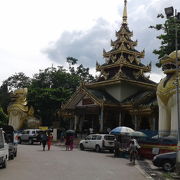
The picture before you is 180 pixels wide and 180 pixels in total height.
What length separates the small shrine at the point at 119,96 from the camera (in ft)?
106

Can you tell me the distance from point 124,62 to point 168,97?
1546cm

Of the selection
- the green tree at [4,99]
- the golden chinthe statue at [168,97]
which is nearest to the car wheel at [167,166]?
the golden chinthe statue at [168,97]

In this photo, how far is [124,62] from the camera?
1442 inches

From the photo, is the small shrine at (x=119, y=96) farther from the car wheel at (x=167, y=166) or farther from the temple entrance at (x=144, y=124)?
the car wheel at (x=167, y=166)

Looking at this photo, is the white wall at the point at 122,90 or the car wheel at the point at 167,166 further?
the white wall at the point at 122,90

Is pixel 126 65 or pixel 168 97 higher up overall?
pixel 126 65

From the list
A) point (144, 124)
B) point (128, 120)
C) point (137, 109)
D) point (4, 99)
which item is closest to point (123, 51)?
point (128, 120)

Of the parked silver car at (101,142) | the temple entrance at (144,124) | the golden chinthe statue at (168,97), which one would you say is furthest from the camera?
the temple entrance at (144,124)

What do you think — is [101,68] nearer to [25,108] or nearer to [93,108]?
[93,108]

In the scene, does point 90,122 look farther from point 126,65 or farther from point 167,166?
point 167,166

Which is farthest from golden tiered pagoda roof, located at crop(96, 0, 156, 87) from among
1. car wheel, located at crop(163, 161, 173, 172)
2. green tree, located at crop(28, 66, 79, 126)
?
car wheel, located at crop(163, 161, 173, 172)

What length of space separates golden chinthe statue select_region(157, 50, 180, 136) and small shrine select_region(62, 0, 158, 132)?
25.3ft

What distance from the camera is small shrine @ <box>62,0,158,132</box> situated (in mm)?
32250

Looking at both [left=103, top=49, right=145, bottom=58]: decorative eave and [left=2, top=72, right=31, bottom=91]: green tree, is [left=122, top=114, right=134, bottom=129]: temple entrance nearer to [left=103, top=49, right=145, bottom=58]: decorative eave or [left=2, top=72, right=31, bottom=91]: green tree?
[left=103, top=49, right=145, bottom=58]: decorative eave
